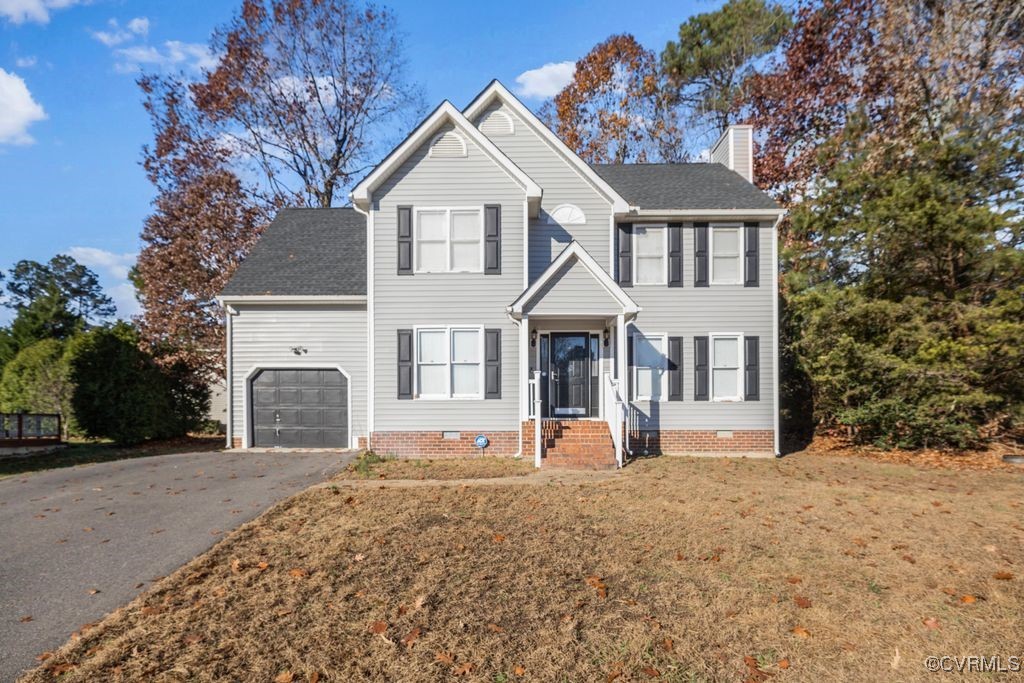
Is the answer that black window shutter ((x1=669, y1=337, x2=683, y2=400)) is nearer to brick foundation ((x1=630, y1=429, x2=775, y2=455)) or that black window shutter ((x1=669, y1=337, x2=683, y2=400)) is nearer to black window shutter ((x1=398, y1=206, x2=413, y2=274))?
brick foundation ((x1=630, y1=429, x2=775, y2=455))

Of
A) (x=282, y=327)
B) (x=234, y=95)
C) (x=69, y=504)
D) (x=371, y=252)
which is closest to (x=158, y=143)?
(x=234, y=95)

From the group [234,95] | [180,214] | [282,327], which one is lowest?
[282,327]

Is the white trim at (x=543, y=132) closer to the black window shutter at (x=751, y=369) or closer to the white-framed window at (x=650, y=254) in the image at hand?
the white-framed window at (x=650, y=254)

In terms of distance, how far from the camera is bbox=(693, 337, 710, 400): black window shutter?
1300 centimetres

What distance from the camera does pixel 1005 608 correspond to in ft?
14.6

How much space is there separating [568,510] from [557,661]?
12.4 ft

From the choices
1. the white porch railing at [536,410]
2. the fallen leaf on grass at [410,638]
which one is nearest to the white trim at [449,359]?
the white porch railing at [536,410]

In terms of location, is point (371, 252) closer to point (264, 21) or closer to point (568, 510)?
point (568, 510)

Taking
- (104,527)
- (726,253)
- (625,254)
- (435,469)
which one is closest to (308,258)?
(435,469)

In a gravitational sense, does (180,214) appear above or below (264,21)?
below

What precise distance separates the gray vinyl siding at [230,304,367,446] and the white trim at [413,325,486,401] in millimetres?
2274

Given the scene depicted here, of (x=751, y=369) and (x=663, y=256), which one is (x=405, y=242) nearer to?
(x=663, y=256)

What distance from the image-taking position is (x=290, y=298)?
13758 millimetres

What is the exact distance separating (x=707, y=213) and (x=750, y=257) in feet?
4.77
